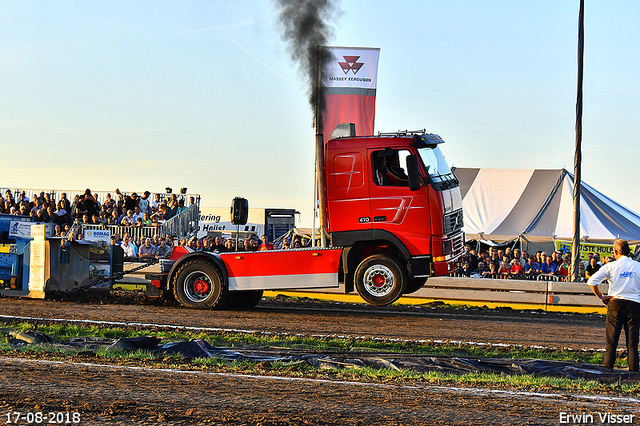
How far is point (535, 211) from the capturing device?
23.2 meters

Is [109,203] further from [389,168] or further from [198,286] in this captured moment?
[389,168]

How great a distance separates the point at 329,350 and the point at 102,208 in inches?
670

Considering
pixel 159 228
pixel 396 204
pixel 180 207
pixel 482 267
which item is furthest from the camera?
pixel 180 207

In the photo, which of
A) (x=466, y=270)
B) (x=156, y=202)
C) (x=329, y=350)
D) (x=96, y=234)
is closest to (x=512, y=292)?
(x=466, y=270)

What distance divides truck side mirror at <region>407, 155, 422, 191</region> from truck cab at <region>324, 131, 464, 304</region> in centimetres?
2

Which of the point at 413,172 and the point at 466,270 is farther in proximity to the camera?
the point at 466,270

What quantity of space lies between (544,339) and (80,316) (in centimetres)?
793

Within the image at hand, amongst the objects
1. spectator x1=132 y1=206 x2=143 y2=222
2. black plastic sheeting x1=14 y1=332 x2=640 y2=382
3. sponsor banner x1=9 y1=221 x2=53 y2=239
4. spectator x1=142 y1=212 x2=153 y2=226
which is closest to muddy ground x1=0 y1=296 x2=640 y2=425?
black plastic sheeting x1=14 y1=332 x2=640 y2=382

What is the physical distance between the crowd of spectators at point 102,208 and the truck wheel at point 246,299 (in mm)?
9501

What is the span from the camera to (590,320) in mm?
13680

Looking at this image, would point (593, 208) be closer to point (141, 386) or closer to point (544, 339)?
point (544, 339)

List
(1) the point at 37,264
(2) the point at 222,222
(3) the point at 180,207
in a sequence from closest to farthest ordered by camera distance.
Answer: (1) the point at 37,264 < (3) the point at 180,207 < (2) the point at 222,222

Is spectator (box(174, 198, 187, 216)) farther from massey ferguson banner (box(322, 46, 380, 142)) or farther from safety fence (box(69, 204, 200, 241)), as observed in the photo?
massey ferguson banner (box(322, 46, 380, 142))

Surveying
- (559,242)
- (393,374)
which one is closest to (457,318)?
(393,374)
